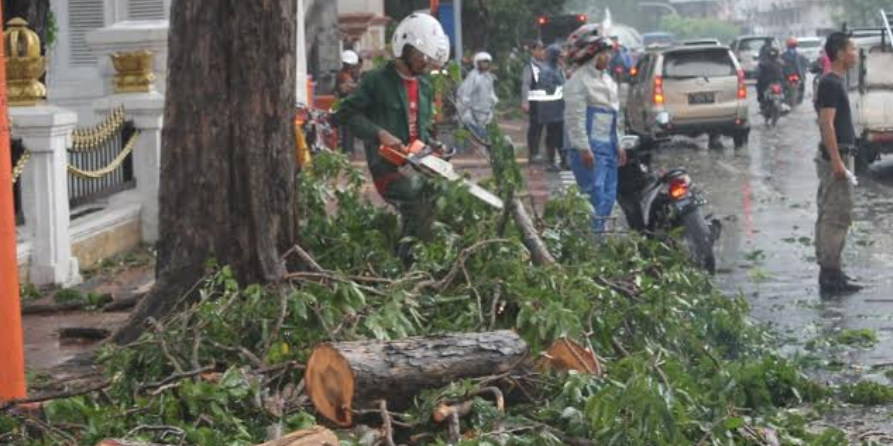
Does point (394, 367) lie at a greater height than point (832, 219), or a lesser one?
greater

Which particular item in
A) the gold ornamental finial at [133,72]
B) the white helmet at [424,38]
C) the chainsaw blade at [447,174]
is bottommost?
the chainsaw blade at [447,174]

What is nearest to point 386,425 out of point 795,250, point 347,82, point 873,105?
point 795,250

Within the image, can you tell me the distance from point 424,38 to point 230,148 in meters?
1.51

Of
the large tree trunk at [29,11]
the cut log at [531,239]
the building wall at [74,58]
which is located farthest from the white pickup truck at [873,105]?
the cut log at [531,239]

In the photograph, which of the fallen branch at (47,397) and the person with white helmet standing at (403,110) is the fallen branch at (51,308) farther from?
the fallen branch at (47,397)

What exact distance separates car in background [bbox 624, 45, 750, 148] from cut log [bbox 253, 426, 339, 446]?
22453 millimetres

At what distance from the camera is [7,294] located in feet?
24.7

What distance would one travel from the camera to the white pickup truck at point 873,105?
2256 cm

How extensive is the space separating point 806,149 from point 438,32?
18724 mm

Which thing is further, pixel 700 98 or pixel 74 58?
pixel 700 98

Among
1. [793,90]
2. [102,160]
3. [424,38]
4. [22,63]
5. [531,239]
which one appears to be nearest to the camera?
[531,239]

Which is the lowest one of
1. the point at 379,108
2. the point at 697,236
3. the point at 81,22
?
the point at 697,236

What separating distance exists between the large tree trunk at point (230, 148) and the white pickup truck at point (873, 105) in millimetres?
14183

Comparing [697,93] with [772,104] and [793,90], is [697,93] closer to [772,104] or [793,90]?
[772,104]
